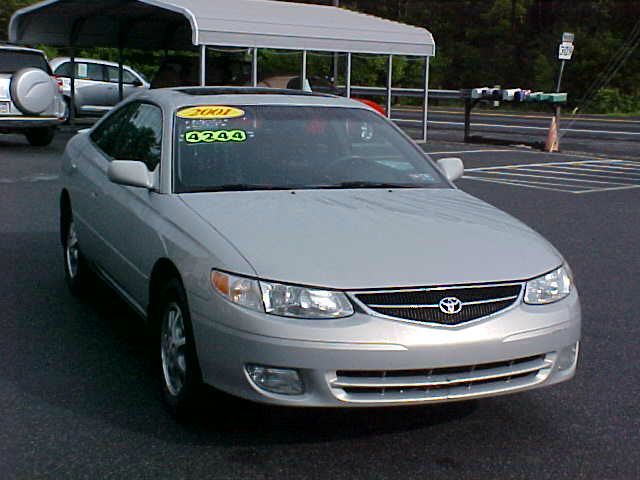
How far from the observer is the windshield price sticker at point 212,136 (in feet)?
18.2

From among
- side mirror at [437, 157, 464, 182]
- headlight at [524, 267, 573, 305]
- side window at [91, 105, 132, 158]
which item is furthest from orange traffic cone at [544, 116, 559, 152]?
headlight at [524, 267, 573, 305]

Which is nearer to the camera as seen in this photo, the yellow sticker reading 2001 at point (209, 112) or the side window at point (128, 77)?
the yellow sticker reading 2001 at point (209, 112)

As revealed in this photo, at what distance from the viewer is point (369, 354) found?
4074 millimetres

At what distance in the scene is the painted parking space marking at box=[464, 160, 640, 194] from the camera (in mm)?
15594

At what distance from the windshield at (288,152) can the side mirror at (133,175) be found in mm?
142

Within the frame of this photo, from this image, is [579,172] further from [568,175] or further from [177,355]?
[177,355]

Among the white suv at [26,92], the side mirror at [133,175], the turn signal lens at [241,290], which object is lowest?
the white suv at [26,92]

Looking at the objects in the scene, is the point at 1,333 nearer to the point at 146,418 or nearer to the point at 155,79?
the point at 146,418

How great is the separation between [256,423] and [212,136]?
1.65 metres

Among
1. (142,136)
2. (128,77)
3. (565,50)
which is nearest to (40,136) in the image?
(128,77)

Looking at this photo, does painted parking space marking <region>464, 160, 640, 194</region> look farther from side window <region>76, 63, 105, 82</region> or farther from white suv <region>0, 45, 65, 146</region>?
side window <region>76, 63, 105, 82</region>

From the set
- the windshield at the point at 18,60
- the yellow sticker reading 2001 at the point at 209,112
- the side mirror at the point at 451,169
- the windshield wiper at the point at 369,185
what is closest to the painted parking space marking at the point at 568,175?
the windshield at the point at 18,60

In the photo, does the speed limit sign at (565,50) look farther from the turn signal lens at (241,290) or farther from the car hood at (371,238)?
the turn signal lens at (241,290)

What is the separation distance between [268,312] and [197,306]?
1.28ft
